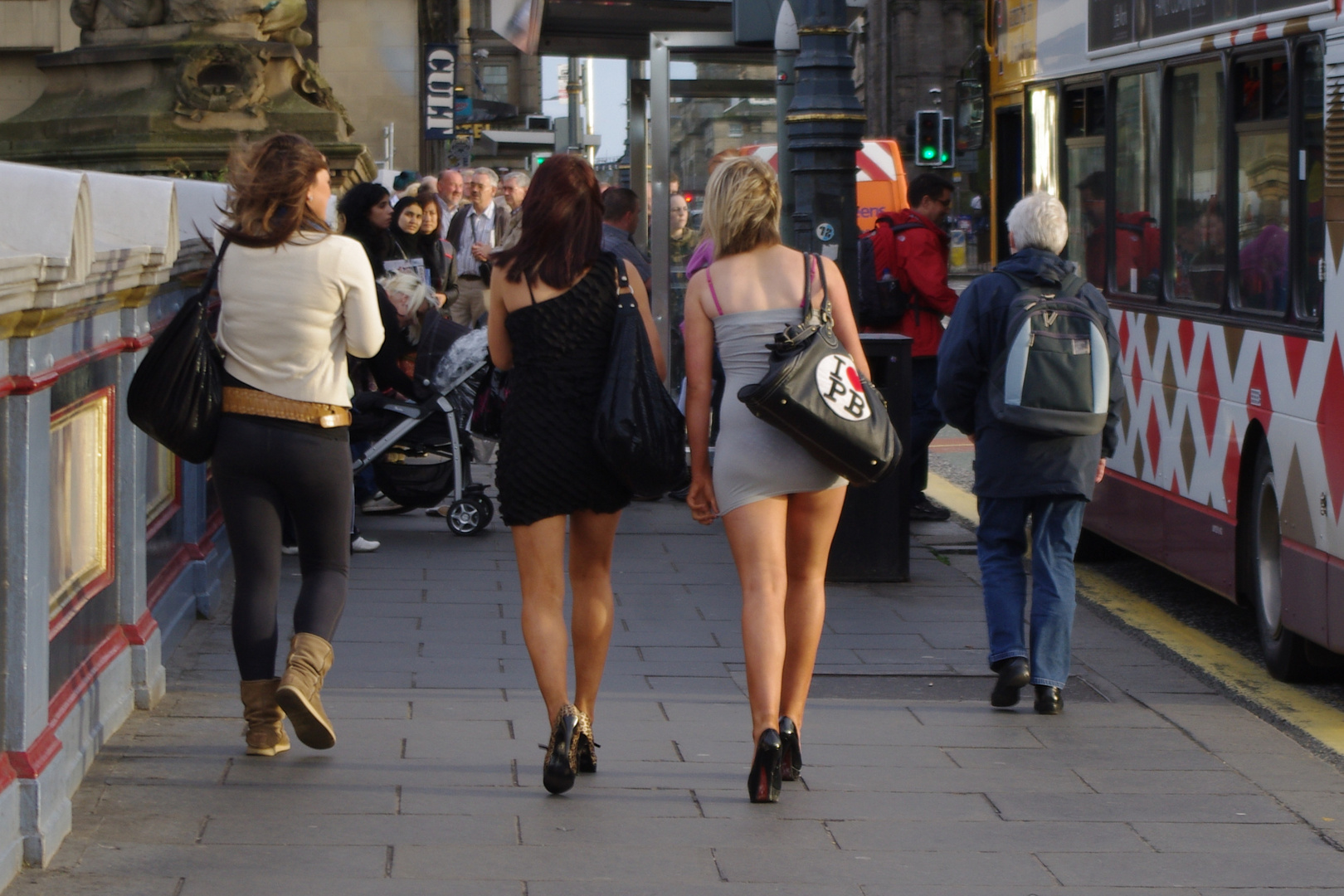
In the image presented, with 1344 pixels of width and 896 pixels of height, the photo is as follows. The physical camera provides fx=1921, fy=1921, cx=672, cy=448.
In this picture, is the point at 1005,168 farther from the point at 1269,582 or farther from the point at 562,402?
the point at 562,402

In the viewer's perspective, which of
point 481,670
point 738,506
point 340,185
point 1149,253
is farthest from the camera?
point 340,185

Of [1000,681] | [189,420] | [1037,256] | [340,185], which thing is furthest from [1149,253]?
[340,185]

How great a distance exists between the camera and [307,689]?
17.5 feet

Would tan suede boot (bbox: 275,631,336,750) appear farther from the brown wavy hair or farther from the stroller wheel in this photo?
the stroller wheel

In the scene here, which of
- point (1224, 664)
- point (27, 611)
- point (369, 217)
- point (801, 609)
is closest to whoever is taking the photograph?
point (27, 611)

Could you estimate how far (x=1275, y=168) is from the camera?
6934 millimetres

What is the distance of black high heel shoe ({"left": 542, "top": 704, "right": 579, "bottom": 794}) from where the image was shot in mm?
5078

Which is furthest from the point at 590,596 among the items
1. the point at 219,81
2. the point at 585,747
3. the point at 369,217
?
the point at 219,81

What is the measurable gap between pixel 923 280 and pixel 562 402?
5305 millimetres

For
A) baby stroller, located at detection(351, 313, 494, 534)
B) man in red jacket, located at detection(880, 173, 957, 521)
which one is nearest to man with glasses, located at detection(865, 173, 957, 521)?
man in red jacket, located at detection(880, 173, 957, 521)

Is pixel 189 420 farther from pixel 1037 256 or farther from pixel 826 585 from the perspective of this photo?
pixel 826 585

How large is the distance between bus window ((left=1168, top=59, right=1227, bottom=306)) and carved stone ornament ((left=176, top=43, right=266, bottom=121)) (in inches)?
337

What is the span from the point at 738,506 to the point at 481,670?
197 centimetres

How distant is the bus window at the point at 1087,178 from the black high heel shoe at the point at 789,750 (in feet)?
14.6
